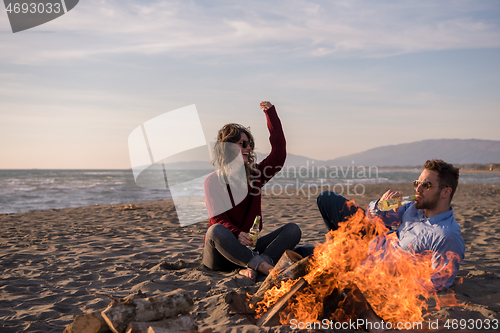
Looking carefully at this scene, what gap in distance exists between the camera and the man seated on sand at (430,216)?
9.74 ft

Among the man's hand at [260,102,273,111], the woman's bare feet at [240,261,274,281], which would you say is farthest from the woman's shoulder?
the woman's bare feet at [240,261,274,281]

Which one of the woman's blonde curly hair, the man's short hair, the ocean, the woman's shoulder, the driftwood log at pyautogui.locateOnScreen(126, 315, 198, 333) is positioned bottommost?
the ocean

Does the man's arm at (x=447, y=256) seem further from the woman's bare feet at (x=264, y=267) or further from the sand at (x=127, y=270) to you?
the woman's bare feet at (x=264, y=267)

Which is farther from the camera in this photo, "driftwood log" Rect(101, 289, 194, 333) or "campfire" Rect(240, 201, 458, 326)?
"campfire" Rect(240, 201, 458, 326)

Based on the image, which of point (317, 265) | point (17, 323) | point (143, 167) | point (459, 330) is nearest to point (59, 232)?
point (143, 167)

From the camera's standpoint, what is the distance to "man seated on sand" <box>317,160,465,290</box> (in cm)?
297

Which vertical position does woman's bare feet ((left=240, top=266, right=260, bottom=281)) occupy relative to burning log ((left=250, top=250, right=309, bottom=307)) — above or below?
below

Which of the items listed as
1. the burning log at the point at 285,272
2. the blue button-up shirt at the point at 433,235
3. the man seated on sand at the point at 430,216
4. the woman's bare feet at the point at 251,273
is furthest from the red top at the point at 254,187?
the blue button-up shirt at the point at 433,235

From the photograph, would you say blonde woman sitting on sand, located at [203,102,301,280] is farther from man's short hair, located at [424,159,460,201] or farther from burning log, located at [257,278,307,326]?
man's short hair, located at [424,159,460,201]

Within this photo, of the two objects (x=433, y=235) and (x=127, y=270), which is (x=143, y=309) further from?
(x=433, y=235)

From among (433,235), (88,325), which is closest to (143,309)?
(88,325)

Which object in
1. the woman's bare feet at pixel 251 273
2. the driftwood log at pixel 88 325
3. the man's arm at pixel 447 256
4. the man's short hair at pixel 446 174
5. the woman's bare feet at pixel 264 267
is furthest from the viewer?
the woman's bare feet at pixel 251 273

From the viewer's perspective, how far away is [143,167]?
651 centimetres

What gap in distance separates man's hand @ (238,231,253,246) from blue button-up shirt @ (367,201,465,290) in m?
1.39
